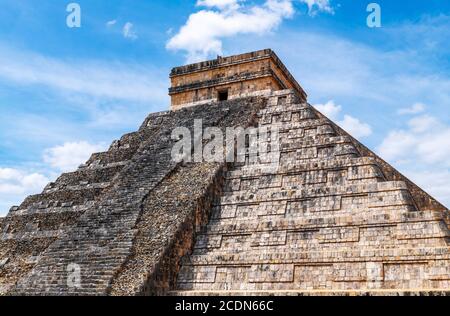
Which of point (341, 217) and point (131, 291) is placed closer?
point (131, 291)

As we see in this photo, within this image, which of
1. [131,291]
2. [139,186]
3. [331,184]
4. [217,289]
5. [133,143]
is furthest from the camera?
[133,143]

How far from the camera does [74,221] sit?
12.7 m

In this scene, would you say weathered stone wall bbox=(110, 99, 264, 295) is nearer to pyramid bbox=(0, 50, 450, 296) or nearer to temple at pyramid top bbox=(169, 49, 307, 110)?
pyramid bbox=(0, 50, 450, 296)

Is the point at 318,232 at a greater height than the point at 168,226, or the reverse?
the point at 168,226

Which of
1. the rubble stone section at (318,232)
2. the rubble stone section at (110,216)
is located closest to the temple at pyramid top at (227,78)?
the rubble stone section at (110,216)

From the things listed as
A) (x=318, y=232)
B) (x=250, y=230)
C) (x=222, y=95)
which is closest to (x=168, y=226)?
(x=250, y=230)

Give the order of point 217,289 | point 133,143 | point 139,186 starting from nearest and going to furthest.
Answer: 1. point 217,289
2. point 139,186
3. point 133,143

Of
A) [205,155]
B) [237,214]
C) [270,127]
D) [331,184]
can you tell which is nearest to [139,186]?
[205,155]

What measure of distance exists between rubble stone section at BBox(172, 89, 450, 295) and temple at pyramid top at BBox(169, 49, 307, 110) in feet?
13.4

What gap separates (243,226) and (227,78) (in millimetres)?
6863

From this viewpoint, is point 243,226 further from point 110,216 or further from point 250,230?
point 110,216

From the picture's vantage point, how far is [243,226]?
10641 mm
